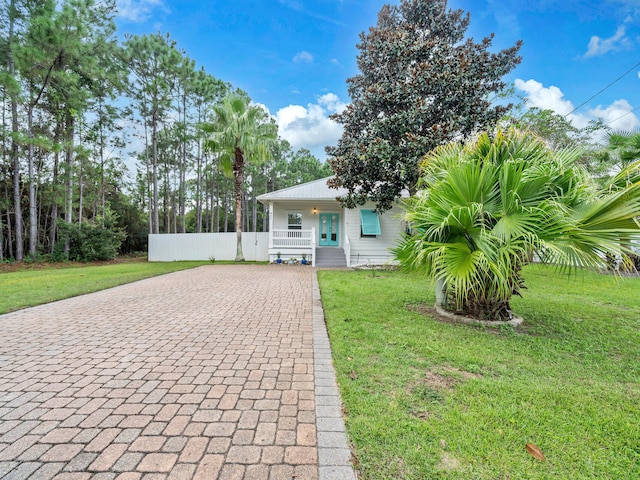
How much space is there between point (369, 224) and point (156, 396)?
466 inches

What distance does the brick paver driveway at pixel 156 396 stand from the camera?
165 centimetres

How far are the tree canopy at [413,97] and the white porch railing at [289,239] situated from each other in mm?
3737

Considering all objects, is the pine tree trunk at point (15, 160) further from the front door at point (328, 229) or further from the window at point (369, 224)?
the window at point (369, 224)

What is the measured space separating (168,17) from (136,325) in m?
14.2

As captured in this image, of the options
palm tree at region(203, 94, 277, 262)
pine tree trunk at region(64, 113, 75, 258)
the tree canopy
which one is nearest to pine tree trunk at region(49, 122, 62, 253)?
pine tree trunk at region(64, 113, 75, 258)

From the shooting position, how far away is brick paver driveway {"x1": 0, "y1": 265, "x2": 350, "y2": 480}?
1646 mm

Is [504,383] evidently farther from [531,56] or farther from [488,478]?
[531,56]

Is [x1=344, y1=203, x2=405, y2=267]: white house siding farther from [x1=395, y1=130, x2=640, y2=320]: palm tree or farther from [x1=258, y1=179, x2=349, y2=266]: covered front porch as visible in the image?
[x1=395, y1=130, x2=640, y2=320]: palm tree

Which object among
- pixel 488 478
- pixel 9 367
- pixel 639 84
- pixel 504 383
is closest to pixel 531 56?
pixel 639 84

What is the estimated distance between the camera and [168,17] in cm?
1206

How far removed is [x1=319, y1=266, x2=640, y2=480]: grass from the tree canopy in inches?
252

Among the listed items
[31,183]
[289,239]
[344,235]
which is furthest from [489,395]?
[31,183]

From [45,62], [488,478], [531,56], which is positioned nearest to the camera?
[488,478]

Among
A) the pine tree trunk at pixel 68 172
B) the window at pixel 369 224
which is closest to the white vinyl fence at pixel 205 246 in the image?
the pine tree trunk at pixel 68 172
